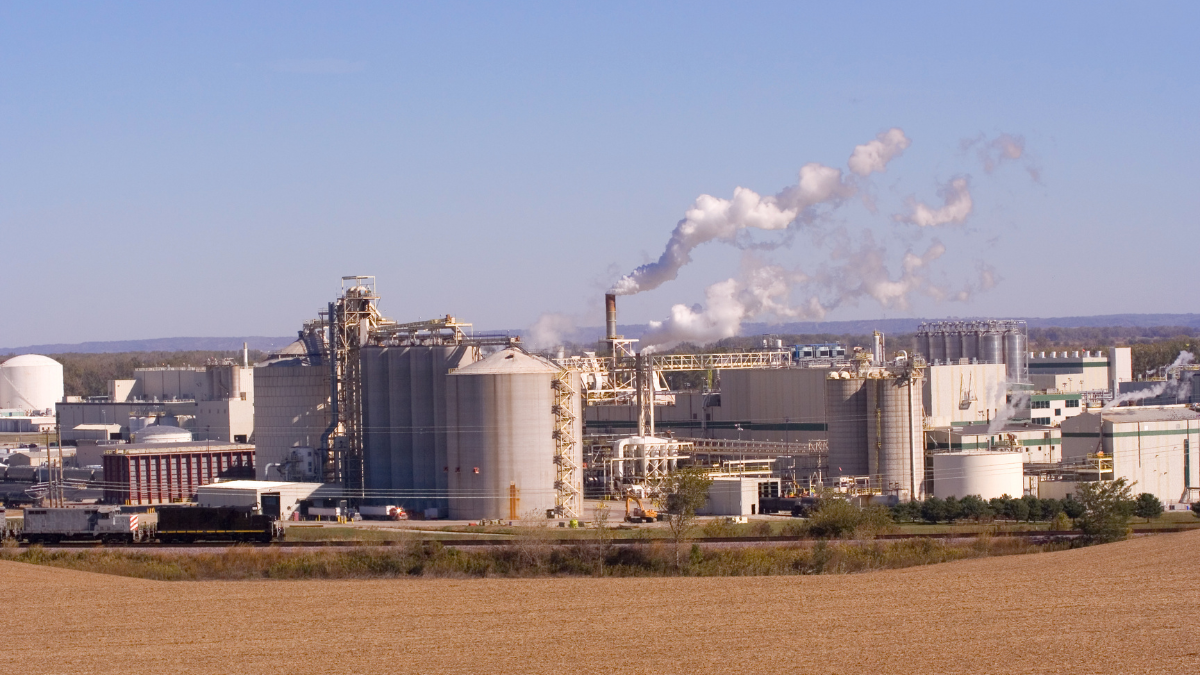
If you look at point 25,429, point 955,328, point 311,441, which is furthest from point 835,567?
point 25,429

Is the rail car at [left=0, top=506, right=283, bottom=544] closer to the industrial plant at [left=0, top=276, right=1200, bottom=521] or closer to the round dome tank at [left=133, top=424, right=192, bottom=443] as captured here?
the industrial plant at [left=0, top=276, right=1200, bottom=521]

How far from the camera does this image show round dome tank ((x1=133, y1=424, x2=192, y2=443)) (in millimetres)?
87562

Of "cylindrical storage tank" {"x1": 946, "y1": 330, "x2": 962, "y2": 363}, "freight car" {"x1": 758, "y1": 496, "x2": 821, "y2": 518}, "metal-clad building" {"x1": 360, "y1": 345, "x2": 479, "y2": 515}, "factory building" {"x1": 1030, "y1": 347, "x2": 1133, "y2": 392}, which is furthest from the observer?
"factory building" {"x1": 1030, "y1": 347, "x2": 1133, "y2": 392}

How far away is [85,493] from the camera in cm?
7650

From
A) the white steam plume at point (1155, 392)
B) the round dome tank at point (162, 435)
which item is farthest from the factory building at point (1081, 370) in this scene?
the round dome tank at point (162, 435)

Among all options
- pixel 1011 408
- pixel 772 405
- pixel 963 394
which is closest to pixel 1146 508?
pixel 1011 408

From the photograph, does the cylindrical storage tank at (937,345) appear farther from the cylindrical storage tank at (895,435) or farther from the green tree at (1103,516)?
the green tree at (1103,516)

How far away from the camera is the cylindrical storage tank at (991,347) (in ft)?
365

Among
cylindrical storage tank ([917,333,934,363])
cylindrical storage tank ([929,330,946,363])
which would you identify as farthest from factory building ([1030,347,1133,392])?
cylindrical storage tank ([917,333,934,363])

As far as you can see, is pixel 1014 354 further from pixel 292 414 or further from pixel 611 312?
pixel 292 414

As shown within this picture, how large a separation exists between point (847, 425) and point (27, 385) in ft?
345

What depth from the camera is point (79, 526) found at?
52031mm

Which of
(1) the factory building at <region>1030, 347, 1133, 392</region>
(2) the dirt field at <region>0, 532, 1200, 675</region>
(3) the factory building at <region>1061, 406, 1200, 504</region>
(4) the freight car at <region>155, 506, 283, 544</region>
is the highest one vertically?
(1) the factory building at <region>1030, 347, 1133, 392</region>

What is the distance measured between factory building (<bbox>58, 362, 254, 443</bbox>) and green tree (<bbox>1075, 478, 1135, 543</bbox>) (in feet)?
172
